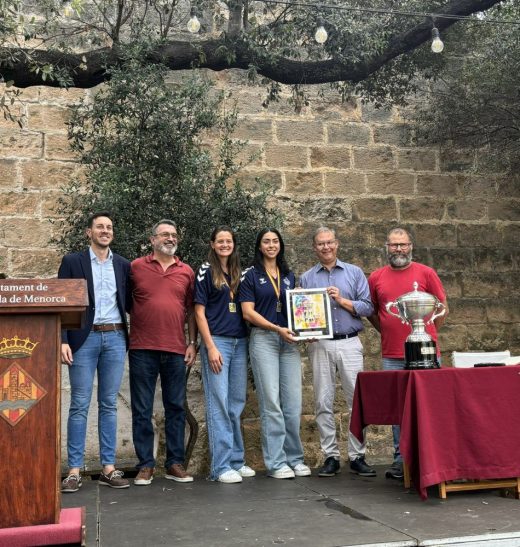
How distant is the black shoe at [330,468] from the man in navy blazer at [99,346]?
1445 millimetres

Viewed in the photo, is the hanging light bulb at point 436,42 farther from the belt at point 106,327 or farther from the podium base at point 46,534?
the podium base at point 46,534

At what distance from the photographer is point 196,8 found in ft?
20.4

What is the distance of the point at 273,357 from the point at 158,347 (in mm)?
841

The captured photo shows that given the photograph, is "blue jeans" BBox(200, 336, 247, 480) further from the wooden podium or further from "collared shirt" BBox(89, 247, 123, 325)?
the wooden podium

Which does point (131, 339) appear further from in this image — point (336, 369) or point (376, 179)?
point (376, 179)

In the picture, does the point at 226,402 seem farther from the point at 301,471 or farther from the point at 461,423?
the point at 461,423

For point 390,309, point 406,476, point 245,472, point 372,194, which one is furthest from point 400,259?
point 372,194

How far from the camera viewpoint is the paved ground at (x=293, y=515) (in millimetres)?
3551

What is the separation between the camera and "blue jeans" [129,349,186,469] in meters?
5.17

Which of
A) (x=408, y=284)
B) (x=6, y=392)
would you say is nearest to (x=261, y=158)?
(x=408, y=284)

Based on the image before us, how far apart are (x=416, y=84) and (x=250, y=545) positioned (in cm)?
582

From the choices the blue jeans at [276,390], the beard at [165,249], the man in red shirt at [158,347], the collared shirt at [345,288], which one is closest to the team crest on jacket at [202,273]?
the man in red shirt at [158,347]

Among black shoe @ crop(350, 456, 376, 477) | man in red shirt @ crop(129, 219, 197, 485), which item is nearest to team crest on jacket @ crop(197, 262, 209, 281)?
man in red shirt @ crop(129, 219, 197, 485)

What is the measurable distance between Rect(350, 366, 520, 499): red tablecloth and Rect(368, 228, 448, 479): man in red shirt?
0.91 m
